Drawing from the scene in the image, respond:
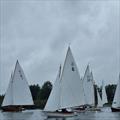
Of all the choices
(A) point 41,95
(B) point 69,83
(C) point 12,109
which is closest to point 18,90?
(C) point 12,109

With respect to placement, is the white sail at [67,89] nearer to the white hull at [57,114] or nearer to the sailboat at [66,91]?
the sailboat at [66,91]

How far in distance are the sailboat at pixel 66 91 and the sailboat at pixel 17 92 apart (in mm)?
24961

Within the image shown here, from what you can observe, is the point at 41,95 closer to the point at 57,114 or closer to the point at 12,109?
the point at 12,109

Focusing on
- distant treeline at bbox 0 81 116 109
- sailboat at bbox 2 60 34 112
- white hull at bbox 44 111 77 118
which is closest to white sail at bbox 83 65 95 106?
sailboat at bbox 2 60 34 112

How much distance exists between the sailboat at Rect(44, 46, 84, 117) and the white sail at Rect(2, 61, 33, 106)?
24.9 m

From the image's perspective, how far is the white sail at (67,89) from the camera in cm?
6912

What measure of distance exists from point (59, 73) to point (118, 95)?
21.5 meters

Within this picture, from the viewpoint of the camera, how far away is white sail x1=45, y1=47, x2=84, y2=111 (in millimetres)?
69125

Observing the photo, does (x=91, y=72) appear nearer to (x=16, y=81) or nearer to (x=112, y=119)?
(x=16, y=81)

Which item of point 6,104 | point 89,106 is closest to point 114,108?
point 89,106

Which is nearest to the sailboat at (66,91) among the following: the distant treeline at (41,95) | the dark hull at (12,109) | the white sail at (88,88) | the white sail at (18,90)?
the white sail at (18,90)

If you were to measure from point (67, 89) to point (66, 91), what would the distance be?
0.32 meters

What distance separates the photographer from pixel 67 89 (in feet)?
230

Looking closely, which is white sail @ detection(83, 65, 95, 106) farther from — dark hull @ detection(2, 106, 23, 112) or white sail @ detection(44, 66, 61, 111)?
white sail @ detection(44, 66, 61, 111)
